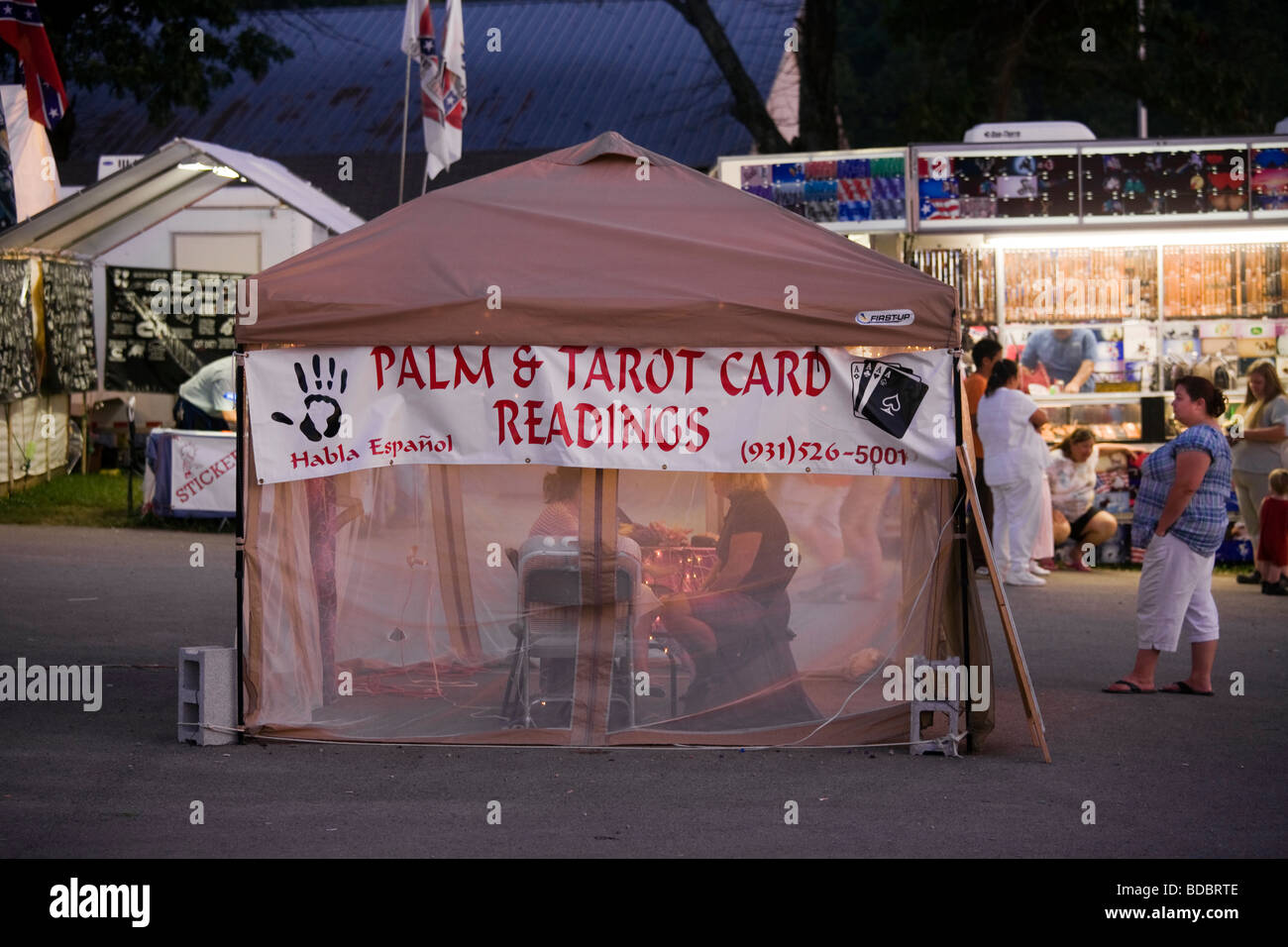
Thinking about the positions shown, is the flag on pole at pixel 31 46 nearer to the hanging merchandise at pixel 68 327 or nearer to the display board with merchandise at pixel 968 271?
the hanging merchandise at pixel 68 327

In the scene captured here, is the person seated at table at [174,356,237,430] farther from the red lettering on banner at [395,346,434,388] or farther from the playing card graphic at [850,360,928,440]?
the playing card graphic at [850,360,928,440]

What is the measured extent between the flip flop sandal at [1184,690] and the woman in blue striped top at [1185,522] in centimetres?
24

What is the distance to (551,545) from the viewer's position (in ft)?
27.3

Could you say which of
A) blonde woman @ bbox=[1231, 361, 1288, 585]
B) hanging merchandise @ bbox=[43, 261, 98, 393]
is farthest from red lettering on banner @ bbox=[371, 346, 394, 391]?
hanging merchandise @ bbox=[43, 261, 98, 393]

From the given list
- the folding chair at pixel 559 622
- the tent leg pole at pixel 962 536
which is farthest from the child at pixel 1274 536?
the folding chair at pixel 559 622

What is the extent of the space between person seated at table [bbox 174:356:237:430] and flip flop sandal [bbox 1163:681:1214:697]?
1066 centimetres

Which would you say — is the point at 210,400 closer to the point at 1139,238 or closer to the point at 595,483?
the point at 1139,238

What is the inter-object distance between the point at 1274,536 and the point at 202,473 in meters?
10.1

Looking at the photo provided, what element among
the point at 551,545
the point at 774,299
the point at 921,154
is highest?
the point at 921,154

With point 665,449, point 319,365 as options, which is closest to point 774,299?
point 665,449

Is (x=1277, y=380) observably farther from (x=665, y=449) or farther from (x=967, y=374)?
(x=665, y=449)

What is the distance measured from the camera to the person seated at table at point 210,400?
17.5 meters

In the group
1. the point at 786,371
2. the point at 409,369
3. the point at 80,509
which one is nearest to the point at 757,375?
the point at 786,371
